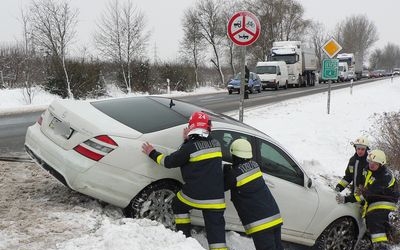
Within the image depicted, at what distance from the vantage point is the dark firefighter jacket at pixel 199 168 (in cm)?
433

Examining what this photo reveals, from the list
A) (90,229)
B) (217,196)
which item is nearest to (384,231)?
(217,196)

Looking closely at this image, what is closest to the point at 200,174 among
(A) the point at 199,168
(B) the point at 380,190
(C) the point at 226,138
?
(A) the point at 199,168

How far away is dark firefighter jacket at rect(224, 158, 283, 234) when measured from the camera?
177 inches

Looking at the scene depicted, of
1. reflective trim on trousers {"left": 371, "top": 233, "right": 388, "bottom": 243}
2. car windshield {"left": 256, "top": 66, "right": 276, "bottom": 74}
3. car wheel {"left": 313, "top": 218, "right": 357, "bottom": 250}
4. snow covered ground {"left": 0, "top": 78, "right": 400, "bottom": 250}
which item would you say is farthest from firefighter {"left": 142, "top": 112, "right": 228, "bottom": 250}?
car windshield {"left": 256, "top": 66, "right": 276, "bottom": 74}

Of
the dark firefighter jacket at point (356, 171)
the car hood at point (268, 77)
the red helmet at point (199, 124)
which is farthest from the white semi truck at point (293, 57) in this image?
the red helmet at point (199, 124)

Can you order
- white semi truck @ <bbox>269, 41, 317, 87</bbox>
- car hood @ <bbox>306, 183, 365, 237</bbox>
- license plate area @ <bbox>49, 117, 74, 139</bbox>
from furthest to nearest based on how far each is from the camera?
white semi truck @ <bbox>269, 41, 317, 87</bbox>, car hood @ <bbox>306, 183, 365, 237</bbox>, license plate area @ <bbox>49, 117, 74, 139</bbox>

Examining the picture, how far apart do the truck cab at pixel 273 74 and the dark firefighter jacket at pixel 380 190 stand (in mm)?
28146

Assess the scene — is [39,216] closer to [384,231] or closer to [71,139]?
[71,139]

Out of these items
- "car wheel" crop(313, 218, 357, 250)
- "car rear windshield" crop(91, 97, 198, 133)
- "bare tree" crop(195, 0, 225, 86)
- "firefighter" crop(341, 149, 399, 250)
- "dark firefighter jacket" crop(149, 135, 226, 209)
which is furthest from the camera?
"bare tree" crop(195, 0, 225, 86)

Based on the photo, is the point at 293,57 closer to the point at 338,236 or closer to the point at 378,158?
the point at 378,158

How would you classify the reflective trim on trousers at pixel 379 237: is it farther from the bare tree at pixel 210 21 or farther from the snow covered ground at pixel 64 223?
the bare tree at pixel 210 21

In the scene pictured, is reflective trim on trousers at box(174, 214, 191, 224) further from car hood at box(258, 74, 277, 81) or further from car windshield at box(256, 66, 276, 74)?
car windshield at box(256, 66, 276, 74)

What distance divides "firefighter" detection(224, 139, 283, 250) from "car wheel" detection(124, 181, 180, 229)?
1.99 ft

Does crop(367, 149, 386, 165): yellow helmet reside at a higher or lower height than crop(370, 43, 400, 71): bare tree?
lower
